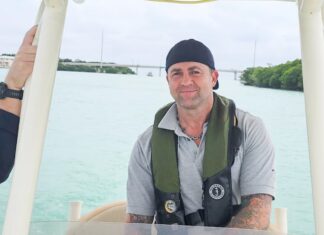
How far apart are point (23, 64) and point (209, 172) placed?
697 mm

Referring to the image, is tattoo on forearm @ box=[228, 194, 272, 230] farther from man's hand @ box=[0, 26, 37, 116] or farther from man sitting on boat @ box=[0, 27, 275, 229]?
man's hand @ box=[0, 26, 37, 116]

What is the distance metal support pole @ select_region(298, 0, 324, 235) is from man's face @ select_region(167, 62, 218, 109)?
0.71 metres

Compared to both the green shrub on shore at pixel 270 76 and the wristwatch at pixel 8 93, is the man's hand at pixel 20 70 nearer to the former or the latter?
the wristwatch at pixel 8 93

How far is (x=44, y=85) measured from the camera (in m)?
0.87

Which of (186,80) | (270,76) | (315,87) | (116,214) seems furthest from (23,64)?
(270,76)

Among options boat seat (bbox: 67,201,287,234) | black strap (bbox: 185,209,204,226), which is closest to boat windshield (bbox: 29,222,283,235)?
black strap (bbox: 185,209,204,226)

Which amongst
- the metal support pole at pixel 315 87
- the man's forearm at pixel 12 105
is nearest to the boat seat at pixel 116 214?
the man's forearm at pixel 12 105

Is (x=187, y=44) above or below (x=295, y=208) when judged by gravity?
above

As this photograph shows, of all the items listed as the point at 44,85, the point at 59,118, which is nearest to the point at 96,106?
the point at 59,118

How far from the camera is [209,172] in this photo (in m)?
1.56

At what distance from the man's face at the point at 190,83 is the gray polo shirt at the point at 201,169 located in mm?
90

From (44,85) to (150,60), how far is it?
0.99 metres

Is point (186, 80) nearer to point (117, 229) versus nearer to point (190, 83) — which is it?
point (190, 83)

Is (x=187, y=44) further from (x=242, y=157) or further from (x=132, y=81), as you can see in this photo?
(x=242, y=157)
